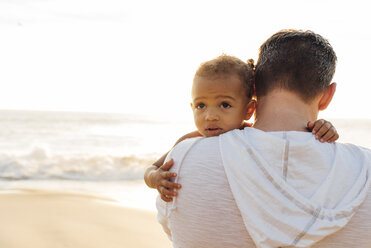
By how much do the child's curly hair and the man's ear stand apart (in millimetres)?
513

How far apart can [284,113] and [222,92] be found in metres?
0.64

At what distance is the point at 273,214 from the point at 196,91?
1.02 metres

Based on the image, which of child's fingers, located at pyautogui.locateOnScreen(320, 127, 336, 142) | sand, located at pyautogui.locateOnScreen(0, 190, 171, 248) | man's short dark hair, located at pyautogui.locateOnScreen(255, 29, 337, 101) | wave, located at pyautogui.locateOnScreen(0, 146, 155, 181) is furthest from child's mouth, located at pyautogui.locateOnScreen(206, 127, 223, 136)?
wave, located at pyautogui.locateOnScreen(0, 146, 155, 181)

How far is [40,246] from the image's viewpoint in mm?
4582

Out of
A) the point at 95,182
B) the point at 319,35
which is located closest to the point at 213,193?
the point at 319,35

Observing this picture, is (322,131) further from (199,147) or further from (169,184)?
(169,184)

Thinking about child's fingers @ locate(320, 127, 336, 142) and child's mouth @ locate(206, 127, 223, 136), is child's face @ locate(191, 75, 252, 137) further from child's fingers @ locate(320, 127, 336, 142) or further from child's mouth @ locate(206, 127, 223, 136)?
child's fingers @ locate(320, 127, 336, 142)

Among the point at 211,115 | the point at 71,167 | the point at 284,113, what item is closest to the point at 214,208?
the point at 284,113

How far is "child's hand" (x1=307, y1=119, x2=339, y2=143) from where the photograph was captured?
1.48 meters

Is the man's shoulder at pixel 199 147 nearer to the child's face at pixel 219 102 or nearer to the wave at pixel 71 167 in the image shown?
the child's face at pixel 219 102

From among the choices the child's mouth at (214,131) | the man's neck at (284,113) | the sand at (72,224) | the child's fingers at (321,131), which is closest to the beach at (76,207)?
the sand at (72,224)

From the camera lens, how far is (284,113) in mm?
1568

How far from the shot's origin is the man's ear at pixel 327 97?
1.71 meters

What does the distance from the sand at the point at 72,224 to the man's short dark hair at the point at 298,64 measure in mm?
3593
